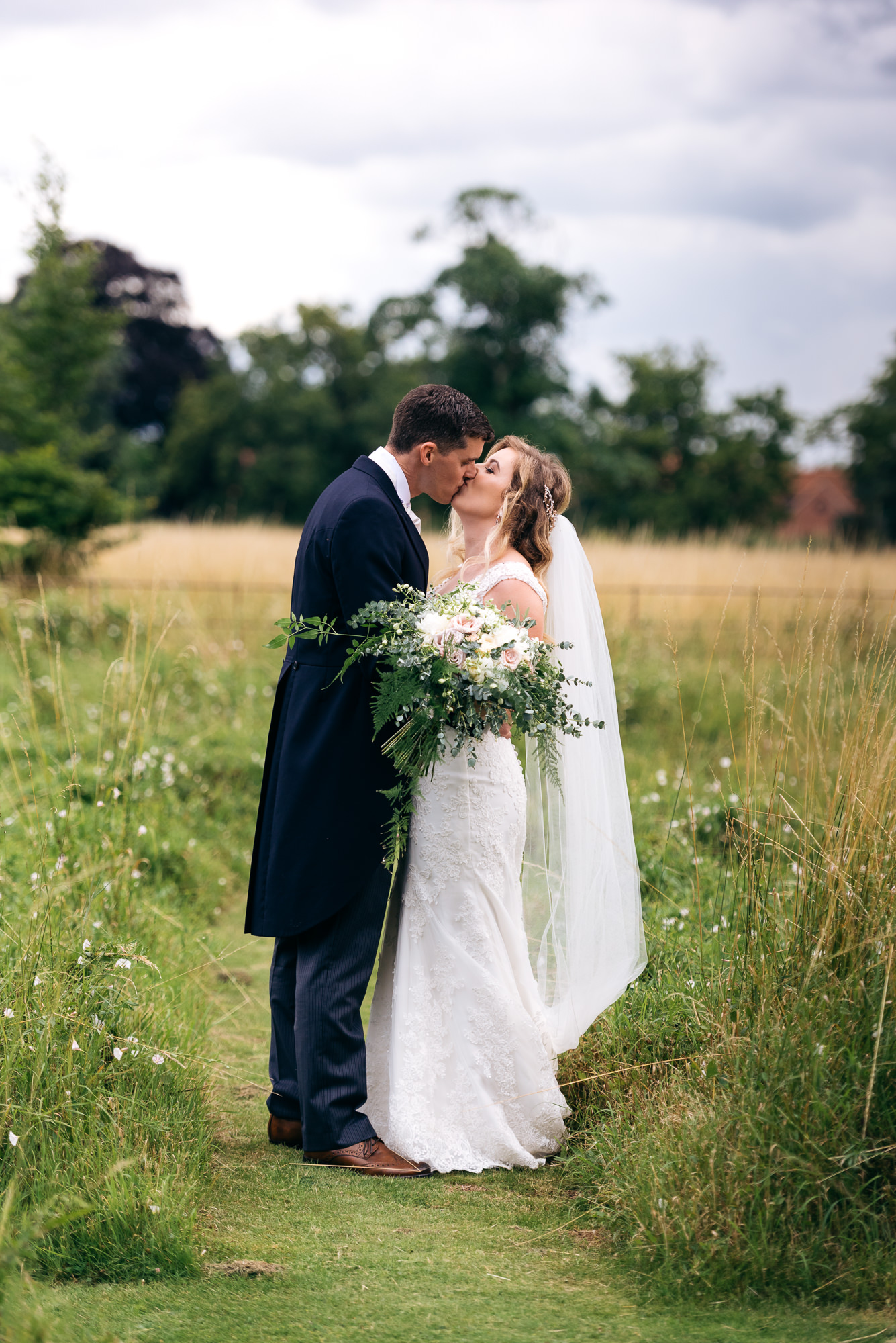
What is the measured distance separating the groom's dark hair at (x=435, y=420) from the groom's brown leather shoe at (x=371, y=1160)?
2159 millimetres

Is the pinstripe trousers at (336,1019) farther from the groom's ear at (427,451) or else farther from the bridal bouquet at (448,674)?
the groom's ear at (427,451)

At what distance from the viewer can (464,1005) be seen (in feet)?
11.0

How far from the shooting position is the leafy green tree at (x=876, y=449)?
34219mm

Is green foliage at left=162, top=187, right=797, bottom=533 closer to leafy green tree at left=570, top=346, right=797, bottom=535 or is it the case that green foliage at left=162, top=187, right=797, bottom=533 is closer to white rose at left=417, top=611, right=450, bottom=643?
leafy green tree at left=570, top=346, right=797, bottom=535

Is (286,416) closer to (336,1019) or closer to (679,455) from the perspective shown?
(679,455)

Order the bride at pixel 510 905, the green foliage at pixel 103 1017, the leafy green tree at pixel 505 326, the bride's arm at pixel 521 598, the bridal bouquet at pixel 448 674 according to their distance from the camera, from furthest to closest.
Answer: the leafy green tree at pixel 505 326 → the bride's arm at pixel 521 598 → the bride at pixel 510 905 → the bridal bouquet at pixel 448 674 → the green foliage at pixel 103 1017

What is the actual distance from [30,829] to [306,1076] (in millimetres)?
1690

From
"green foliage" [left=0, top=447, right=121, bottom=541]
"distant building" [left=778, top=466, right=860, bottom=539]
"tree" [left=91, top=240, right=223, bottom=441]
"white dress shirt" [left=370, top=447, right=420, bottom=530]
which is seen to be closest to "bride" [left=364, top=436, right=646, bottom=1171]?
"white dress shirt" [left=370, top=447, right=420, bottom=530]

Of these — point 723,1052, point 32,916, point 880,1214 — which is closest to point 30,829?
point 32,916

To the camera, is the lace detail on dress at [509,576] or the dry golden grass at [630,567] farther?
the dry golden grass at [630,567]

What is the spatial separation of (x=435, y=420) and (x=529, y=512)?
496mm

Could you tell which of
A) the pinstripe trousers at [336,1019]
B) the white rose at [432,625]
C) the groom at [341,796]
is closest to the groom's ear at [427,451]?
the groom at [341,796]

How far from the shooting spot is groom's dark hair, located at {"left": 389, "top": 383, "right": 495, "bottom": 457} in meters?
3.36

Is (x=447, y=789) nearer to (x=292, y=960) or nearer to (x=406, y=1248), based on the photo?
(x=292, y=960)
